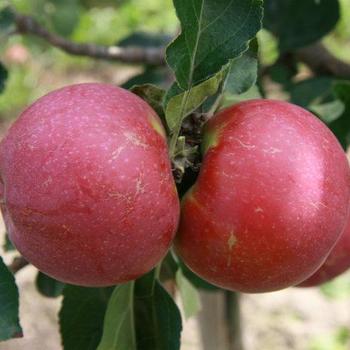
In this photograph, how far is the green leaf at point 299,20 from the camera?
4.34ft

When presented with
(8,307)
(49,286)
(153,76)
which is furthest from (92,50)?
(8,307)

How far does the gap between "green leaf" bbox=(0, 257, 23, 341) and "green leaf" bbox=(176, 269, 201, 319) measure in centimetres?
34

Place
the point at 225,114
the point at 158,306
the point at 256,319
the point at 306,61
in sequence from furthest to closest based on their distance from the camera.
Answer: the point at 256,319 < the point at 306,61 < the point at 158,306 < the point at 225,114

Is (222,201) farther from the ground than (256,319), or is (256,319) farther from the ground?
(222,201)

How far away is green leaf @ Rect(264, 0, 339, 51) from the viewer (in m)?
1.32

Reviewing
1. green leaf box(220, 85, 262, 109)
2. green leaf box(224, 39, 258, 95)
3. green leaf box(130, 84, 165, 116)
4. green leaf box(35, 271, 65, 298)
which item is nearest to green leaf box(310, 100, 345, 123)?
green leaf box(220, 85, 262, 109)

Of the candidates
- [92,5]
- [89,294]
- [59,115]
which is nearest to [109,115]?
[59,115]

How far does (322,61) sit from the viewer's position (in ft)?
4.71

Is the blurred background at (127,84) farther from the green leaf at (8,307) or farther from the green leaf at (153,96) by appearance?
the green leaf at (8,307)

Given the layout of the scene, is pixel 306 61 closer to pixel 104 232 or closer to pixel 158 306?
pixel 158 306

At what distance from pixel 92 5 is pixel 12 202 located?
128 cm

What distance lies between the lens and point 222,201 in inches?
26.5

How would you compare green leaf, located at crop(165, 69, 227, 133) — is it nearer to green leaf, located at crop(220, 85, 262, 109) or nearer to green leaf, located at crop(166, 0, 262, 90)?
green leaf, located at crop(166, 0, 262, 90)

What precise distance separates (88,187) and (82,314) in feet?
1.17
